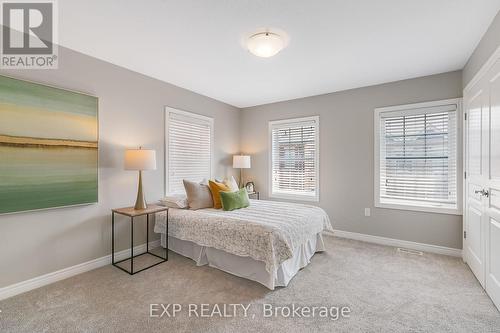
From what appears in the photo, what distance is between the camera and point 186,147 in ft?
13.1

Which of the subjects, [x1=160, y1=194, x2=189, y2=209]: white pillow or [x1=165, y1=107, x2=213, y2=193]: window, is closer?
[x1=160, y1=194, x2=189, y2=209]: white pillow

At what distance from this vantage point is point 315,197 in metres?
4.30

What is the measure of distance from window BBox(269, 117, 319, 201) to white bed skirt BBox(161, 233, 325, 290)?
1373 millimetres

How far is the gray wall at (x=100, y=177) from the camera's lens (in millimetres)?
2275

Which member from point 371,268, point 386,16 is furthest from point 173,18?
point 371,268

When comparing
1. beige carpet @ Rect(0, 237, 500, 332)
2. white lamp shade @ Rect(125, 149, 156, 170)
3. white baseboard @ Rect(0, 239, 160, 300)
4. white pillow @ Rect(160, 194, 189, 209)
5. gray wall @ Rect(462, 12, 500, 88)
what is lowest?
beige carpet @ Rect(0, 237, 500, 332)

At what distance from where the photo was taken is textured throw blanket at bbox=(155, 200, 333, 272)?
7.60ft

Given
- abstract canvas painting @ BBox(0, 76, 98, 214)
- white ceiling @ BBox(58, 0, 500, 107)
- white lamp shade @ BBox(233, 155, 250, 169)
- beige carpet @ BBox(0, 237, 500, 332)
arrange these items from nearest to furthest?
1. beige carpet @ BBox(0, 237, 500, 332)
2. white ceiling @ BBox(58, 0, 500, 107)
3. abstract canvas painting @ BBox(0, 76, 98, 214)
4. white lamp shade @ BBox(233, 155, 250, 169)

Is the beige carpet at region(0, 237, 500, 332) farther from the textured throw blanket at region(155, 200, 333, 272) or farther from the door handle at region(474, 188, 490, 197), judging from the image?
the door handle at region(474, 188, 490, 197)

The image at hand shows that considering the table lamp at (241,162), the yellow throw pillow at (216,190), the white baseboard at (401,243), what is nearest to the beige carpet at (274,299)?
the white baseboard at (401,243)

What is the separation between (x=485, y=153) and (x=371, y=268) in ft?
5.45

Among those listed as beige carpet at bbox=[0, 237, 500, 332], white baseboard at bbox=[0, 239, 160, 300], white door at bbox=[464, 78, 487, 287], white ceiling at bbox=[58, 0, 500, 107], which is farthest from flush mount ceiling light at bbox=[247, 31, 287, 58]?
white baseboard at bbox=[0, 239, 160, 300]

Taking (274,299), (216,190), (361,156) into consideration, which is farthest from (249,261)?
(361,156)

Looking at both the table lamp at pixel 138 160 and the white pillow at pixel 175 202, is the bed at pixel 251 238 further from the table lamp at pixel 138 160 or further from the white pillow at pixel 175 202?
the table lamp at pixel 138 160
